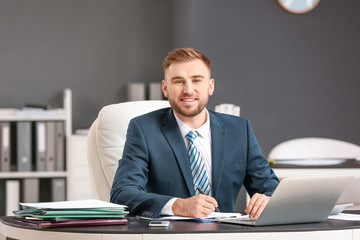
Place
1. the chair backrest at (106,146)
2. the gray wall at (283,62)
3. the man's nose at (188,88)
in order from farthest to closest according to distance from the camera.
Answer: the gray wall at (283,62)
the chair backrest at (106,146)
the man's nose at (188,88)

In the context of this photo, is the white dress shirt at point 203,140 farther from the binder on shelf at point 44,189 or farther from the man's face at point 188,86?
the binder on shelf at point 44,189

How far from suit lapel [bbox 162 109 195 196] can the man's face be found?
0.06m

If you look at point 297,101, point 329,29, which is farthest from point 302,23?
Result: point 297,101

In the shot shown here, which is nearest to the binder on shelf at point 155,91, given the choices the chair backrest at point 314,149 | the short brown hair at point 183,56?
the chair backrest at point 314,149

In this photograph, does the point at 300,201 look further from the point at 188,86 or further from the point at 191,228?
the point at 188,86

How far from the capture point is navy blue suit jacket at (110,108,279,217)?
1.84 meters

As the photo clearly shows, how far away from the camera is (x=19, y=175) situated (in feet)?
15.8

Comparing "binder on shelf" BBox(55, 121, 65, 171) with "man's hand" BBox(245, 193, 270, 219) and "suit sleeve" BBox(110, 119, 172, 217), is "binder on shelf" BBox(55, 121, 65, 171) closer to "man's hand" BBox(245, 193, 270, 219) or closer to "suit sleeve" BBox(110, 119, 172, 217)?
"suit sleeve" BBox(110, 119, 172, 217)

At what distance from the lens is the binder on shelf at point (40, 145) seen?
4.84m

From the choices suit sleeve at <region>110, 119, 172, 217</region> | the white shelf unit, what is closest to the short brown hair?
suit sleeve at <region>110, 119, 172, 217</region>

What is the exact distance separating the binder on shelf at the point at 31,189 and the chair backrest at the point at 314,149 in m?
2.03

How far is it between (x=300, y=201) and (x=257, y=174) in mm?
620

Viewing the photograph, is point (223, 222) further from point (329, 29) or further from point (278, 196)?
point (329, 29)

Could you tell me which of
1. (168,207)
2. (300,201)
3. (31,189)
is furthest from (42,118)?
(300,201)
